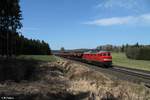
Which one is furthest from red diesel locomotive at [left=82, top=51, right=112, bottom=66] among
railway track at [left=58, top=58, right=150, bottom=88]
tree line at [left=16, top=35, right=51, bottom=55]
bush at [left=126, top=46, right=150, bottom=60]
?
tree line at [left=16, top=35, right=51, bottom=55]

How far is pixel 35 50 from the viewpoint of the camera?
156 m

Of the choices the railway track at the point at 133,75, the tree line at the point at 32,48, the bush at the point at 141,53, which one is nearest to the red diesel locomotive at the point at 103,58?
the railway track at the point at 133,75

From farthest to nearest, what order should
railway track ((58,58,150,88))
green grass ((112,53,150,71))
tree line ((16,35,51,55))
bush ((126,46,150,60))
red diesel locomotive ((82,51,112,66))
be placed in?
1. tree line ((16,35,51,55))
2. bush ((126,46,150,60))
3. red diesel locomotive ((82,51,112,66))
4. green grass ((112,53,150,71))
5. railway track ((58,58,150,88))

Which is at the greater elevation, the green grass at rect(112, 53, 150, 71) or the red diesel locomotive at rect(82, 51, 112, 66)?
the red diesel locomotive at rect(82, 51, 112, 66)

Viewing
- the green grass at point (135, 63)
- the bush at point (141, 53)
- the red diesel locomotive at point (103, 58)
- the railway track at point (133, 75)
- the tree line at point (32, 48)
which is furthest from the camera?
the tree line at point (32, 48)

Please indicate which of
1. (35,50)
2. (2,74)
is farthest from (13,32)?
(35,50)

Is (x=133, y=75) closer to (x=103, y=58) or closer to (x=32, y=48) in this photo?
(x=103, y=58)

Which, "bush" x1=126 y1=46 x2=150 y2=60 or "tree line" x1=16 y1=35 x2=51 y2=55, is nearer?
"bush" x1=126 y1=46 x2=150 y2=60

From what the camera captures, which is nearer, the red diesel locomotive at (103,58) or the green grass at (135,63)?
the green grass at (135,63)

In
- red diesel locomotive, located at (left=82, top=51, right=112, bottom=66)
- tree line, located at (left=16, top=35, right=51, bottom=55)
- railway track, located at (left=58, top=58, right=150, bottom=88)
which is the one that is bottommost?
railway track, located at (left=58, top=58, right=150, bottom=88)

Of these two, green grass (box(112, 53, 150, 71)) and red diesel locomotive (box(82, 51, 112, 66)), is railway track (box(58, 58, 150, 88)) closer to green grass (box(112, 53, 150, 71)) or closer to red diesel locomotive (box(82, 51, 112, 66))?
green grass (box(112, 53, 150, 71))

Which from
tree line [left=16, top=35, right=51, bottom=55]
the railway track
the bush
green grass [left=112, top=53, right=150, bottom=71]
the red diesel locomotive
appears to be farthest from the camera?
tree line [left=16, top=35, right=51, bottom=55]

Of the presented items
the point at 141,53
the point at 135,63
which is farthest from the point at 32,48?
the point at 135,63

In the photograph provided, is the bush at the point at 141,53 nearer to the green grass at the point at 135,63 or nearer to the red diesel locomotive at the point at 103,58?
the green grass at the point at 135,63
